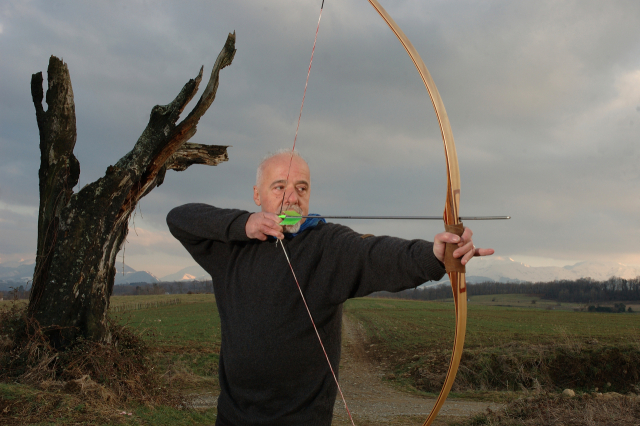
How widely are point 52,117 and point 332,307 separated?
540 centimetres

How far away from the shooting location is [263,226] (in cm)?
165

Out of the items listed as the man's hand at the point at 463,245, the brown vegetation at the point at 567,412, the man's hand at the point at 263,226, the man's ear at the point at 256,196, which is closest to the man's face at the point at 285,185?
the man's ear at the point at 256,196

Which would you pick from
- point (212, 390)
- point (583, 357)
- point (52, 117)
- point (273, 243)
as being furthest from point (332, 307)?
point (583, 357)

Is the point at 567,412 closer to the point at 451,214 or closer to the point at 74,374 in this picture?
the point at 451,214

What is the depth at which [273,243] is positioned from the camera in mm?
1860

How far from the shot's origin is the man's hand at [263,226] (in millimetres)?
1634

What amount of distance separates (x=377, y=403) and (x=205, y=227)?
7.03 m

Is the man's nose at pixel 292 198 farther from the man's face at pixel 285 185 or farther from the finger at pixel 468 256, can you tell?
the finger at pixel 468 256

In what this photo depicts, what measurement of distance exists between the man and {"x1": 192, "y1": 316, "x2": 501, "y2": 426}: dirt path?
4652mm

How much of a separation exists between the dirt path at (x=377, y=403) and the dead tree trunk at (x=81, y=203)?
6.95 feet

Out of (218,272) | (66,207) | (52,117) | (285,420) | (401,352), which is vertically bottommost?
(401,352)

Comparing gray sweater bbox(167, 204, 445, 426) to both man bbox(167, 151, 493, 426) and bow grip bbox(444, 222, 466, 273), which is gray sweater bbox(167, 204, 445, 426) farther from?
bow grip bbox(444, 222, 466, 273)

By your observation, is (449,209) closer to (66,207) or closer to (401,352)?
(66,207)

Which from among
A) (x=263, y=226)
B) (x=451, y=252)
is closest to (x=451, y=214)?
(x=451, y=252)
